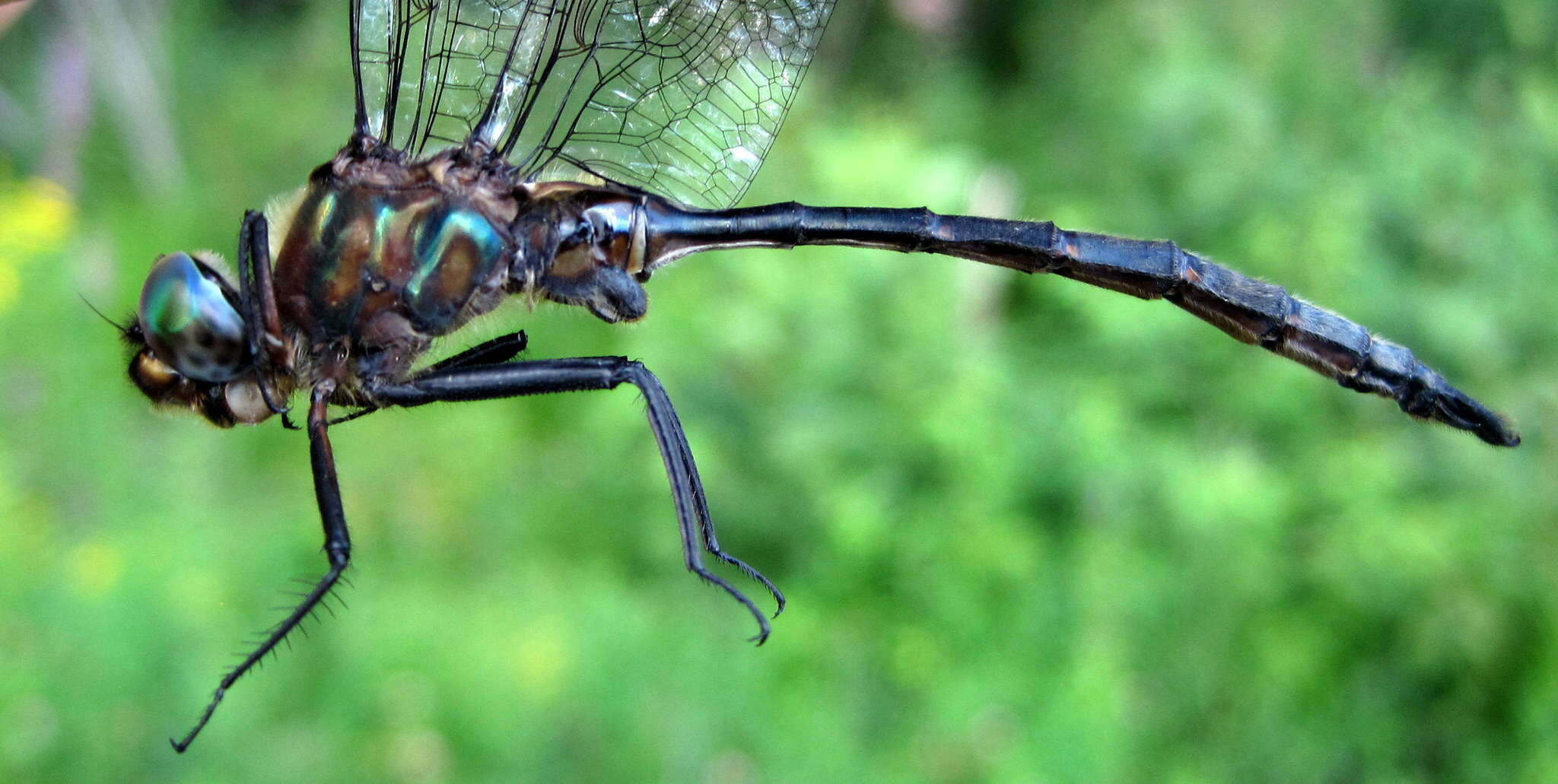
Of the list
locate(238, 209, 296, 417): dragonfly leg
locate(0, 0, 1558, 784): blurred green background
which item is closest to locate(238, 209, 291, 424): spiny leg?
locate(238, 209, 296, 417): dragonfly leg

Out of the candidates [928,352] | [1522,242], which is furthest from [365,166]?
[1522,242]

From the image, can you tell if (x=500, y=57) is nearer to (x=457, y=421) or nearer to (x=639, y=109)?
(x=639, y=109)

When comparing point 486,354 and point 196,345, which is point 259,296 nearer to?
point 196,345

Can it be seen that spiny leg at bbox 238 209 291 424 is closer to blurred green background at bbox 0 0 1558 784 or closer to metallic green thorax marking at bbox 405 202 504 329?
metallic green thorax marking at bbox 405 202 504 329

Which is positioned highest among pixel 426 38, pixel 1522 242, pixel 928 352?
pixel 1522 242

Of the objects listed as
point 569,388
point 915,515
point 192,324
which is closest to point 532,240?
point 569,388

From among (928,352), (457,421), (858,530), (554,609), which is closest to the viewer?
(554,609)
